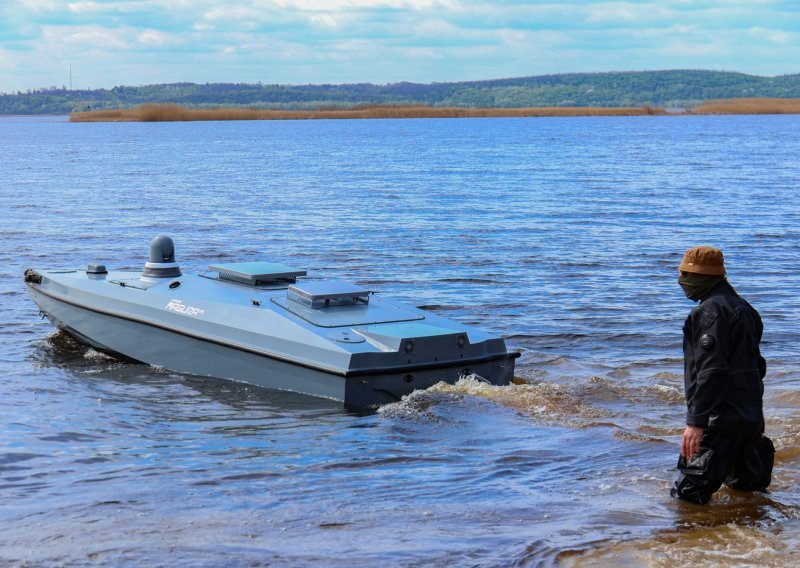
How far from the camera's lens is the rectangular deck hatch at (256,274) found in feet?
41.1

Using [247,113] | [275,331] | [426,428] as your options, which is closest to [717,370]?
[426,428]

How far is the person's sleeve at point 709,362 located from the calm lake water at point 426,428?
863 mm

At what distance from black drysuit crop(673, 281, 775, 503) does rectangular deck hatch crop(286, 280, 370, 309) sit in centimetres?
516

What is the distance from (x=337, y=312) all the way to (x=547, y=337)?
4399 millimetres

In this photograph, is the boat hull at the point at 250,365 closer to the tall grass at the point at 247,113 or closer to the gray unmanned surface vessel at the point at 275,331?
the gray unmanned surface vessel at the point at 275,331

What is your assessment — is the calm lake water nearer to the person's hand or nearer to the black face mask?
the person's hand

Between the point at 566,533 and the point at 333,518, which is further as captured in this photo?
the point at 333,518

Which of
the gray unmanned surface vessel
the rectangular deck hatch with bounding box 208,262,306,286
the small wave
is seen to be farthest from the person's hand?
the small wave

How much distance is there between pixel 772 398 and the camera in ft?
36.8

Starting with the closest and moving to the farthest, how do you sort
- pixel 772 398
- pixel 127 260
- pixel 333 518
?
pixel 333 518 → pixel 772 398 → pixel 127 260

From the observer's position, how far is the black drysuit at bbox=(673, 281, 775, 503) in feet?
22.3

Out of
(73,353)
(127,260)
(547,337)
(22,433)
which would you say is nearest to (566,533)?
(22,433)

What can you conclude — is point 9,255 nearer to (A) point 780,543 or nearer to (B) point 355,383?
(B) point 355,383

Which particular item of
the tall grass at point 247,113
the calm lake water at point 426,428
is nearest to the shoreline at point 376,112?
the tall grass at point 247,113
